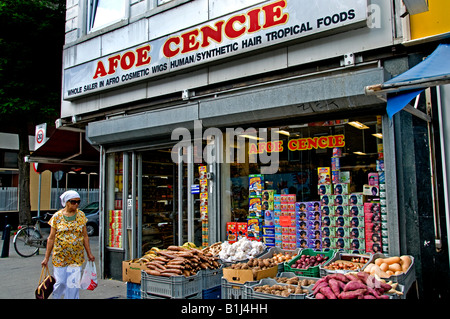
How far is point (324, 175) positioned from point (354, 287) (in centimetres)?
278

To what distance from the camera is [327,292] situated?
4020mm

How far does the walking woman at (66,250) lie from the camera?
551cm

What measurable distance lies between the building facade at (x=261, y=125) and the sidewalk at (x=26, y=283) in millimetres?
935

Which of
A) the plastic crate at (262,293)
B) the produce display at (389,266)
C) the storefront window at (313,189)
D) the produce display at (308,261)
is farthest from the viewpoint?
the storefront window at (313,189)

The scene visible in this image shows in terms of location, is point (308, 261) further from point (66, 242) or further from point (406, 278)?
point (66, 242)

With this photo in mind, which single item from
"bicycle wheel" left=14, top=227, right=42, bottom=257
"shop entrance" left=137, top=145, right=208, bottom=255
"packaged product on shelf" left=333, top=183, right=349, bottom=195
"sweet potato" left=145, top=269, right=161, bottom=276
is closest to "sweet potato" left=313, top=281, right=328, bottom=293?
"sweet potato" left=145, top=269, right=161, bottom=276

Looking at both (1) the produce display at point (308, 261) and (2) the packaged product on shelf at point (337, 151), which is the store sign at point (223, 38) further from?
(1) the produce display at point (308, 261)

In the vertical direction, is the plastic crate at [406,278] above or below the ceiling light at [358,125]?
below

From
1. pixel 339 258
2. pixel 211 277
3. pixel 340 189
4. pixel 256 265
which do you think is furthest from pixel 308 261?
pixel 340 189

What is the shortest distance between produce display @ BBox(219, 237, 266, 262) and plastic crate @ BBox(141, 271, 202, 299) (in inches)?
36.2

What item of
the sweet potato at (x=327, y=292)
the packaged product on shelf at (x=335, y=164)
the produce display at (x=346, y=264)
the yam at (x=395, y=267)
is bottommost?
the sweet potato at (x=327, y=292)

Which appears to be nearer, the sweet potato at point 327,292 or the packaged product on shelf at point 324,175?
the sweet potato at point 327,292

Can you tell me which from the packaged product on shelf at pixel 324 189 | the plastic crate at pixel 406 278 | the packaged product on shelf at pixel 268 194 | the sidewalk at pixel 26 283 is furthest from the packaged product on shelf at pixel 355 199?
the sidewalk at pixel 26 283

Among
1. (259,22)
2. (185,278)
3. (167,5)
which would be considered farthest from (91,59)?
(185,278)
